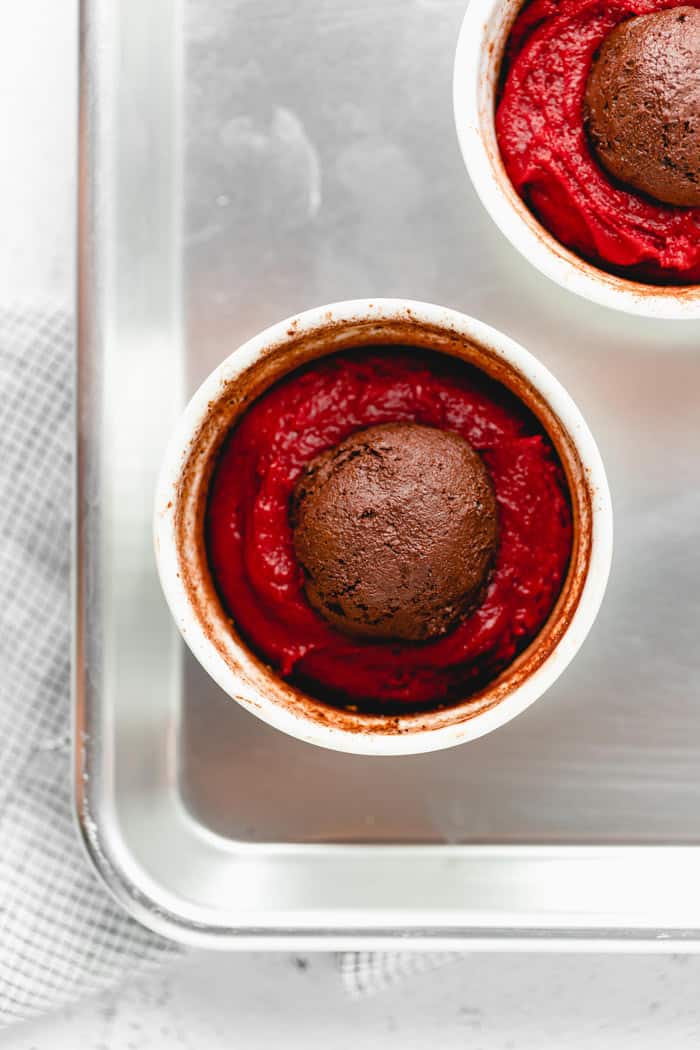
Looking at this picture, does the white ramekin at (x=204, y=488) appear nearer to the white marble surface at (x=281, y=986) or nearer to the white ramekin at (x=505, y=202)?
the white ramekin at (x=505, y=202)

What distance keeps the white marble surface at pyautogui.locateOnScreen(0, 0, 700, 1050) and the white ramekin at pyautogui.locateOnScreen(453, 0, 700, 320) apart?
0.51m

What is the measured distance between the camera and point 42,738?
3.95 ft

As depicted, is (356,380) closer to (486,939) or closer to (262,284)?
(262,284)

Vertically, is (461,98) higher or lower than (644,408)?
higher

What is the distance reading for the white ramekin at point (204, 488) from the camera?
919mm

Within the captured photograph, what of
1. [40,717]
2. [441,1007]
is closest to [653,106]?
[40,717]

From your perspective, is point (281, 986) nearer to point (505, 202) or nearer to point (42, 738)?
point (42, 738)

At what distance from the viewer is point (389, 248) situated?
1.15 meters

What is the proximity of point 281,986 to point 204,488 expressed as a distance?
0.61 metres

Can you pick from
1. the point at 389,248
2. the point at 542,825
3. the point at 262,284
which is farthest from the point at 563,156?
the point at 542,825

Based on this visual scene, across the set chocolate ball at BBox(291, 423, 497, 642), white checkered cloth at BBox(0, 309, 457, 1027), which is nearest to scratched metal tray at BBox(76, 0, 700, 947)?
white checkered cloth at BBox(0, 309, 457, 1027)

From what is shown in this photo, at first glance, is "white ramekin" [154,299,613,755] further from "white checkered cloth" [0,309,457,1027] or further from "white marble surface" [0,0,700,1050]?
"white marble surface" [0,0,700,1050]

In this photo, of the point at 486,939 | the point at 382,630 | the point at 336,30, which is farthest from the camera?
the point at 336,30

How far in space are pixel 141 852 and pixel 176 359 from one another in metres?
0.50
